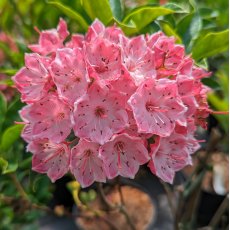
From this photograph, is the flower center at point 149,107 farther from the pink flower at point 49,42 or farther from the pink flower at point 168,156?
the pink flower at point 49,42

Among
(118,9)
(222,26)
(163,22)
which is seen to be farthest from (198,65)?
(222,26)

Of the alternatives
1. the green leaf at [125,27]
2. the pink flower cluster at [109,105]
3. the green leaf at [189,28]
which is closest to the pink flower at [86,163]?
the pink flower cluster at [109,105]

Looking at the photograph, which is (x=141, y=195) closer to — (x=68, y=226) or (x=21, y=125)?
(x=68, y=226)

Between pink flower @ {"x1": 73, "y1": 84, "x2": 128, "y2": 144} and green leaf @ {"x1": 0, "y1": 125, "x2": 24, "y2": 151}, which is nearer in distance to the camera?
pink flower @ {"x1": 73, "y1": 84, "x2": 128, "y2": 144}

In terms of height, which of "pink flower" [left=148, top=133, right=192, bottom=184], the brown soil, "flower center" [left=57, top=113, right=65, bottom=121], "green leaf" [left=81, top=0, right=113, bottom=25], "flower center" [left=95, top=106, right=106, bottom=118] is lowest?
the brown soil

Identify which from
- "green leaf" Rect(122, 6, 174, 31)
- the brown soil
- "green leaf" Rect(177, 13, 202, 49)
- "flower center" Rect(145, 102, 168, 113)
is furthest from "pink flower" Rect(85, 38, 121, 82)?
the brown soil

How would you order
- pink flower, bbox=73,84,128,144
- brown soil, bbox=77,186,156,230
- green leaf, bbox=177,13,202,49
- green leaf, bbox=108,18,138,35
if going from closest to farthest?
pink flower, bbox=73,84,128,144
green leaf, bbox=108,18,138,35
green leaf, bbox=177,13,202,49
brown soil, bbox=77,186,156,230

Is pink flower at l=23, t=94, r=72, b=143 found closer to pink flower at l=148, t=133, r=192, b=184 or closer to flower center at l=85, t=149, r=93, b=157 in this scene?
flower center at l=85, t=149, r=93, b=157
